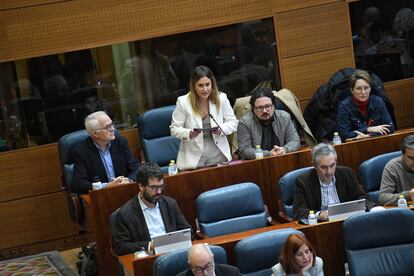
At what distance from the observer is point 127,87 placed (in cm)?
958

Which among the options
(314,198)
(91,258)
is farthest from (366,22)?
(91,258)

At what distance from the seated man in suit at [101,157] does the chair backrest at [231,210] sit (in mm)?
1037

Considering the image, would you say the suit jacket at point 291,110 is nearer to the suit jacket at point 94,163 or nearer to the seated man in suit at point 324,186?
the suit jacket at point 94,163

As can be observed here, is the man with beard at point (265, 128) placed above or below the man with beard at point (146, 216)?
above

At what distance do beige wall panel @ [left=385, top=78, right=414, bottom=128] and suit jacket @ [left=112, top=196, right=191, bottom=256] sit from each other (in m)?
3.91

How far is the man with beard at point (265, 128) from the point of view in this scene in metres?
8.34

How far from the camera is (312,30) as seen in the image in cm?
999

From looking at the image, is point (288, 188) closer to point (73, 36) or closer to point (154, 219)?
point (154, 219)

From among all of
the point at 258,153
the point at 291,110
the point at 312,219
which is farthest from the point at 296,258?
the point at 291,110

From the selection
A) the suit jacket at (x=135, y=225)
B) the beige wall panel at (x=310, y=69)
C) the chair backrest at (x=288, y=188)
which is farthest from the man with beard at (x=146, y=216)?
the beige wall panel at (x=310, y=69)

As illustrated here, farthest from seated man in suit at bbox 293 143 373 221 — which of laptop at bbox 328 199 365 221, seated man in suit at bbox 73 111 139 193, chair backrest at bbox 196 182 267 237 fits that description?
seated man in suit at bbox 73 111 139 193

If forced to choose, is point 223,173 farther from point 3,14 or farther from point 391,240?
point 3,14

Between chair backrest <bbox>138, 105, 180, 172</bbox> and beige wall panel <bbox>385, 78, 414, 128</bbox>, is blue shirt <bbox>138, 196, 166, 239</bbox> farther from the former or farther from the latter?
beige wall panel <bbox>385, 78, 414, 128</bbox>

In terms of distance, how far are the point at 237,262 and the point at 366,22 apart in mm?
4568
